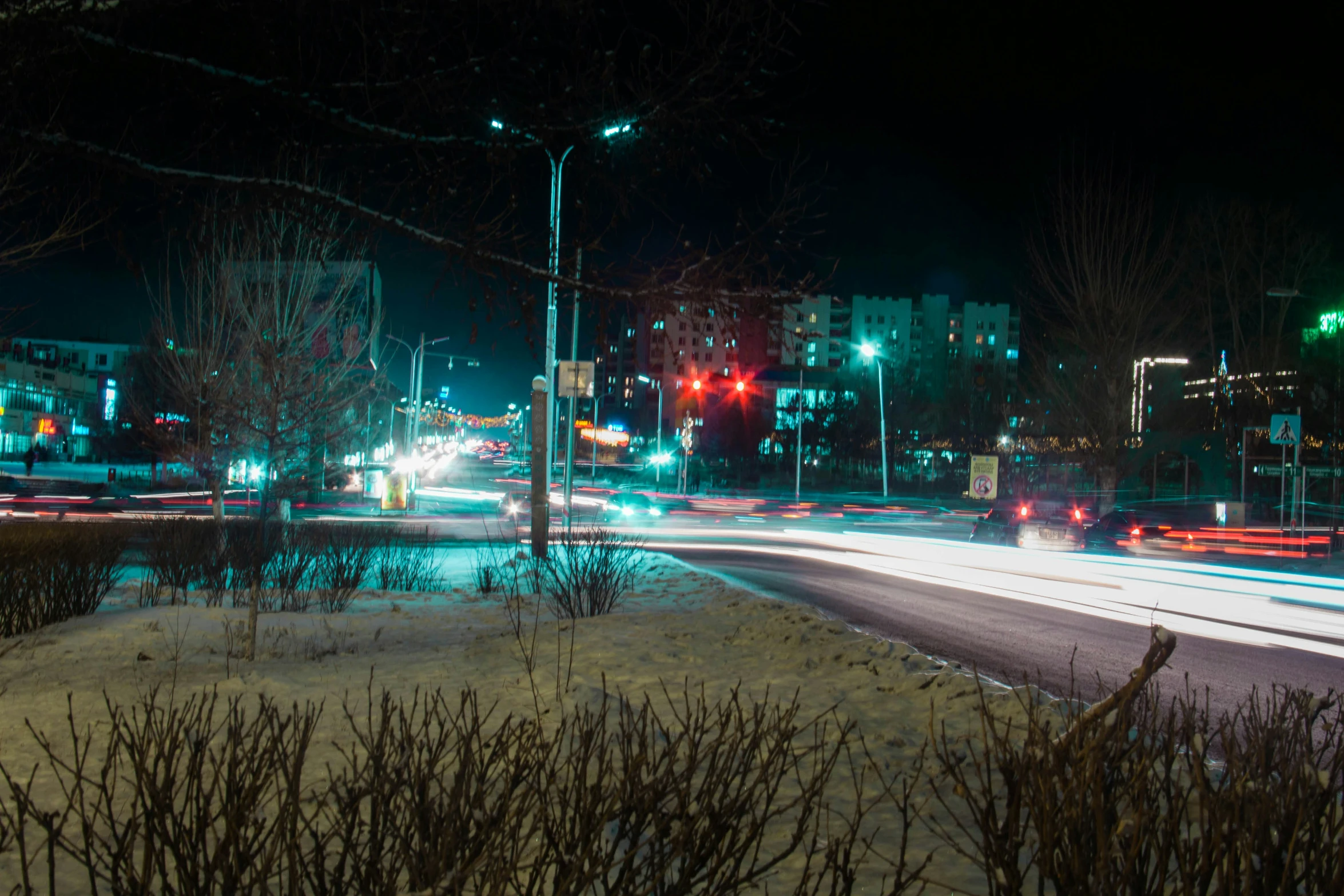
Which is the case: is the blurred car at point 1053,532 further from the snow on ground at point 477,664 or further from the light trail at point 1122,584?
the snow on ground at point 477,664

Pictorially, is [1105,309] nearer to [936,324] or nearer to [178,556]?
[178,556]

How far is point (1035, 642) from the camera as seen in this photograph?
10297 mm

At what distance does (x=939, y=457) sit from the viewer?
78.4 m

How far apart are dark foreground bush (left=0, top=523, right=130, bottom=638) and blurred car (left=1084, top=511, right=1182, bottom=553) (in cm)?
2299

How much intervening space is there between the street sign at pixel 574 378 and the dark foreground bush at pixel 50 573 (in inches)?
319

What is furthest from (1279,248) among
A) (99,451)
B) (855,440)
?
(99,451)

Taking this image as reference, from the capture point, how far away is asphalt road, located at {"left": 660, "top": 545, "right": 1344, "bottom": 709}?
826 cm

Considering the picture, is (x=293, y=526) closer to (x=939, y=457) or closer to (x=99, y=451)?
(x=99, y=451)

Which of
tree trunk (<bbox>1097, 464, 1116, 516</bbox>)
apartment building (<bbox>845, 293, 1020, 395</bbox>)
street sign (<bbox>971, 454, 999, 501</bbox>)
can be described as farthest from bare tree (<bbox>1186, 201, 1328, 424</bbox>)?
apartment building (<bbox>845, 293, 1020, 395</bbox>)

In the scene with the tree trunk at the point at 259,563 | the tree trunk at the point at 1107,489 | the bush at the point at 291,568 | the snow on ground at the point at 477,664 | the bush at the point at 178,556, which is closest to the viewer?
the snow on ground at the point at 477,664

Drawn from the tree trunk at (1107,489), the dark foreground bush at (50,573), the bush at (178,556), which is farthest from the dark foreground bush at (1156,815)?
the tree trunk at (1107,489)

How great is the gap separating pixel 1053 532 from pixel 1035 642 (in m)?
16.7

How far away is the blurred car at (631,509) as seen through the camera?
3416 centimetres

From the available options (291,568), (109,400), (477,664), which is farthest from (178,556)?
(109,400)
